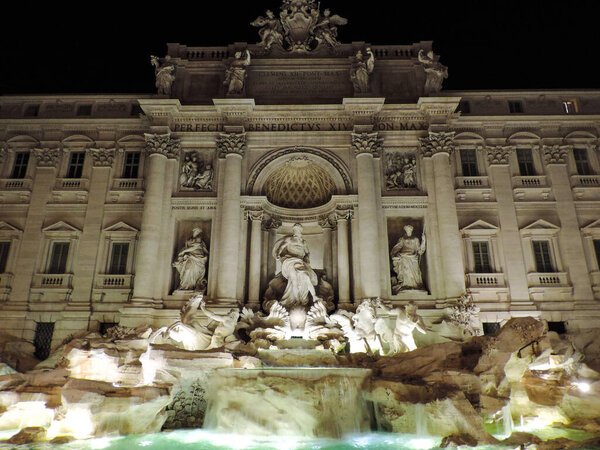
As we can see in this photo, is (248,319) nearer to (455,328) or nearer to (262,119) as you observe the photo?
(455,328)

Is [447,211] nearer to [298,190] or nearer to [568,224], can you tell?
[568,224]

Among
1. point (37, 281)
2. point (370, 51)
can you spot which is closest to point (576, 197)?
point (370, 51)

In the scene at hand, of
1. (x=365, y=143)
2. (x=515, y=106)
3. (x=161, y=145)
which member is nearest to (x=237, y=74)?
(x=161, y=145)

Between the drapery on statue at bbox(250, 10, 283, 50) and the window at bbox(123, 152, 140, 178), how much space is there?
28.6 feet

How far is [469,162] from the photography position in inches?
882

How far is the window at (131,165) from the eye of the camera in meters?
22.6

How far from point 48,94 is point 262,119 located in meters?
11.6

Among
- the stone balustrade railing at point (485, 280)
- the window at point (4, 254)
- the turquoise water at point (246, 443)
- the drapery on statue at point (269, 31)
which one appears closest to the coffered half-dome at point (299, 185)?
the drapery on statue at point (269, 31)

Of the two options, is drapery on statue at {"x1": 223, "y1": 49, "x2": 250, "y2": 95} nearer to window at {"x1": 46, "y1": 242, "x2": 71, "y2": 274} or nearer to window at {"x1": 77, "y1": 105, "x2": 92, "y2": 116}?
window at {"x1": 77, "y1": 105, "x2": 92, "y2": 116}

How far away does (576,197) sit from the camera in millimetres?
21609

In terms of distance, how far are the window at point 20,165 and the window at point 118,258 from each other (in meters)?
6.56

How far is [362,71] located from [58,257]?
17.3 meters

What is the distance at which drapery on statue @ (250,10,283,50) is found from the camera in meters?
23.0

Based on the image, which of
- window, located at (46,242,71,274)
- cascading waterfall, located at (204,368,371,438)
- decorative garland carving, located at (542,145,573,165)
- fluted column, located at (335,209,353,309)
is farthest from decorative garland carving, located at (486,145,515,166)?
window, located at (46,242,71,274)
